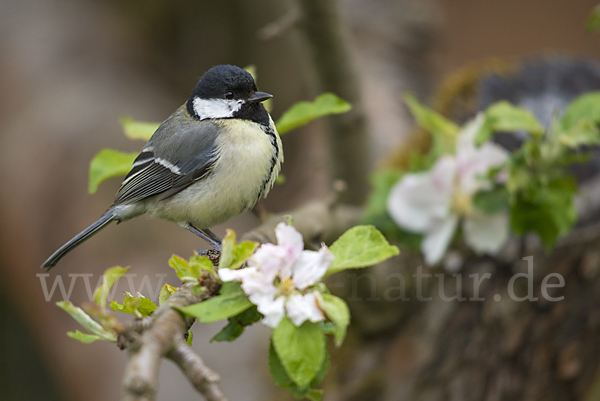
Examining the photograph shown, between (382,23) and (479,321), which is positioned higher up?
(382,23)

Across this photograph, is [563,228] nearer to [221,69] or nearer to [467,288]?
[467,288]

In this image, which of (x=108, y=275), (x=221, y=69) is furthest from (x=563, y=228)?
(x=108, y=275)

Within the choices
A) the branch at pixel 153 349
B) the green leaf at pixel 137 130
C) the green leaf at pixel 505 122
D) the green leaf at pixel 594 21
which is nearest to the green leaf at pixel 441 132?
the green leaf at pixel 505 122

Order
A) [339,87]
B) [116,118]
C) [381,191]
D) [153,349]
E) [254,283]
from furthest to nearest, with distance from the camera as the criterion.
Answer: [116,118]
[339,87]
[381,191]
[254,283]
[153,349]

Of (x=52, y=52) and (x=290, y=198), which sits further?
(x=52, y=52)

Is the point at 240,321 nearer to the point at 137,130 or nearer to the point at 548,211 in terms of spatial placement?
the point at 137,130

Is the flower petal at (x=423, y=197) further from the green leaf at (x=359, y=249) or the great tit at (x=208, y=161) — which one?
the green leaf at (x=359, y=249)

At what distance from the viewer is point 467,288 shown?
131 centimetres

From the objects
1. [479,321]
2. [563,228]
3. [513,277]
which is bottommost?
[479,321]

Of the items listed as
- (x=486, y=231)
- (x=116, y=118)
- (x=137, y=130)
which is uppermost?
(x=137, y=130)

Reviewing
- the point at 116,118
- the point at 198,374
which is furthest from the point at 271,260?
the point at 116,118

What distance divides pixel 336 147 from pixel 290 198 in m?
0.82

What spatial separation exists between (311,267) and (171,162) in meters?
0.48

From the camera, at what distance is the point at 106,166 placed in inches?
35.1
